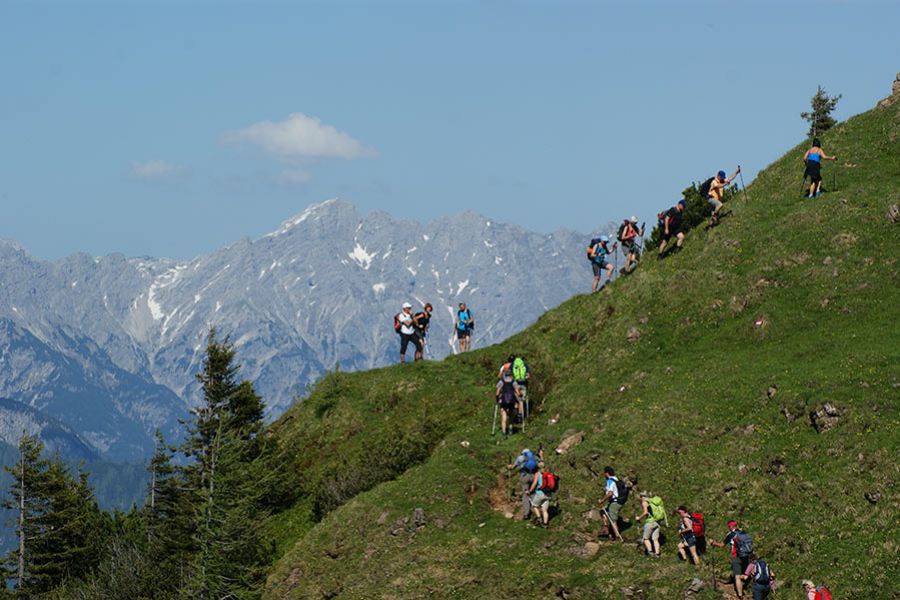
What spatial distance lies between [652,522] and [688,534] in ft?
4.42

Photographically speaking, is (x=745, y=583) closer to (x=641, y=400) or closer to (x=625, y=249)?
Result: (x=641, y=400)

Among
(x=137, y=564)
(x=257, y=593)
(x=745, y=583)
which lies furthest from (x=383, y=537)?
(x=137, y=564)

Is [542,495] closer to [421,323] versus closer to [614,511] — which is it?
[614,511]

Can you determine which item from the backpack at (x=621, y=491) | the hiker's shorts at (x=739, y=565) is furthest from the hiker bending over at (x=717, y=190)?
the hiker's shorts at (x=739, y=565)

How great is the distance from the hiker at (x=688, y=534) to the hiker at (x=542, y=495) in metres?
5.90

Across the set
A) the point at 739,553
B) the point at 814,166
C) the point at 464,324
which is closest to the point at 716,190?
the point at 814,166

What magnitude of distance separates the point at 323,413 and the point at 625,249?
19.8 metres

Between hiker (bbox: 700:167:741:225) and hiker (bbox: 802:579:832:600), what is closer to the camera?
hiker (bbox: 802:579:832:600)

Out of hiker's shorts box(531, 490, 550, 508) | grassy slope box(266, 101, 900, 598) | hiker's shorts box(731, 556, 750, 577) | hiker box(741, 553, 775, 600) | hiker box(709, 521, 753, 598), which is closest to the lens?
hiker box(741, 553, 775, 600)

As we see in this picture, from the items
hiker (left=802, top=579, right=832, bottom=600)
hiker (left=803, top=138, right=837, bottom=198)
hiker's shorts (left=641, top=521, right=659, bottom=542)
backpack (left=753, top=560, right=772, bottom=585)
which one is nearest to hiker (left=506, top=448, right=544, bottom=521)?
hiker's shorts (left=641, top=521, right=659, bottom=542)

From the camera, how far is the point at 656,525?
1319 inches

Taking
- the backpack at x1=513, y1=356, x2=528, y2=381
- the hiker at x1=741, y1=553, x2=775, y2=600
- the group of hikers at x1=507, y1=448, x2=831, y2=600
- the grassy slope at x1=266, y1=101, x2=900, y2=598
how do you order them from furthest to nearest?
the backpack at x1=513, y1=356, x2=528, y2=381 → the grassy slope at x1=266, y1=101, x2=900, y2=598 → the group of hikers at x1=507, y1=448, x2=831, y2=600 → the hiker at x1=741, y1=553, x2=775, y2=600

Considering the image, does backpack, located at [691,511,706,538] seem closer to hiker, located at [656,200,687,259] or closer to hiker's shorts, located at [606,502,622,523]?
hiker's shorts, located at [606,502,622,523]

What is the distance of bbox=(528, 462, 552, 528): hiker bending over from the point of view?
3753 cm
